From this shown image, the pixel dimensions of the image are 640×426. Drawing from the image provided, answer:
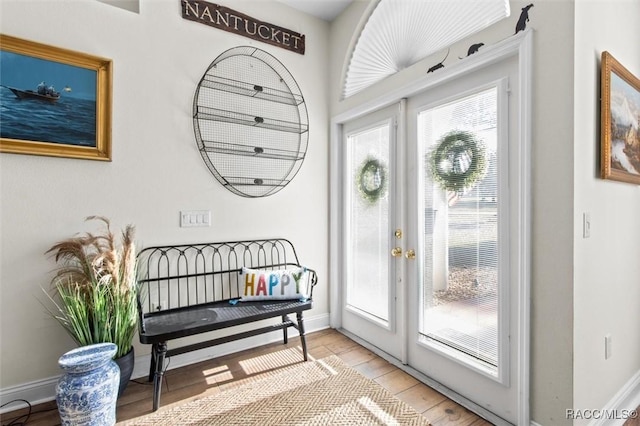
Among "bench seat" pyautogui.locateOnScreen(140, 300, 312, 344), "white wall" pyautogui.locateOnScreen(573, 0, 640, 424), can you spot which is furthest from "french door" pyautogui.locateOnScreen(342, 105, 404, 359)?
"white wall" pyautogui.locateOnScreen(573, 0, 640, 424)

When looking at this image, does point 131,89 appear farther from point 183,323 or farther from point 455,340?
point 455,340

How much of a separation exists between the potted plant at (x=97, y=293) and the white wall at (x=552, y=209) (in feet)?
7.38

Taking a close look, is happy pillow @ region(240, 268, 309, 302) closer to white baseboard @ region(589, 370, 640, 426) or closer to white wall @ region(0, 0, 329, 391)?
white wall @ region(0, 0, 329, 391)

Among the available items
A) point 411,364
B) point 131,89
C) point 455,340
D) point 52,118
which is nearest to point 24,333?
point 52,118

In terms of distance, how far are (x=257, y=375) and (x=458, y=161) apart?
6.38 ft

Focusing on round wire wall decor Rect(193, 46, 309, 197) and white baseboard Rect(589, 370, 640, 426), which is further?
round wire wall decor Rect(193, 46, 309, 197)

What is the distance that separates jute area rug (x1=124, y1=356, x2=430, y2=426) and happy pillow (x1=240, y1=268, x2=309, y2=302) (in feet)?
1.77

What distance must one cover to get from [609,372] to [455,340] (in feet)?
2.54

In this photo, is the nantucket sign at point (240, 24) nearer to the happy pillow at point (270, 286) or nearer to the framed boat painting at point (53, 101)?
the framed boat painting at point (53, 101)

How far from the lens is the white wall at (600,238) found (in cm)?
143

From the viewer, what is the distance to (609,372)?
1.68 metres

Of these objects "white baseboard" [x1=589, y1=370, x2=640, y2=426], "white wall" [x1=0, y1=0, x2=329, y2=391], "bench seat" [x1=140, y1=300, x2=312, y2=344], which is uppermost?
"white wall" [x1=0, y1=0, x2=329, y2=391]

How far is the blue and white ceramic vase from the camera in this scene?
4.98 ft

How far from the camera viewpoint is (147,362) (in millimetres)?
2158
